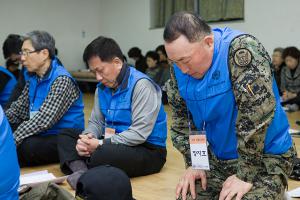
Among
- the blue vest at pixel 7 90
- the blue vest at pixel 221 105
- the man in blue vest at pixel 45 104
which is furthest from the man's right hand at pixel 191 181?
the blue vest at pixel 7 90

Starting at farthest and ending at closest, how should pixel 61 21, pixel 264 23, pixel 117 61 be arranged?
pixel 61 21 → pixel 264 23 → pixel 117 61

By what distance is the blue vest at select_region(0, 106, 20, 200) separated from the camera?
1.36 meters

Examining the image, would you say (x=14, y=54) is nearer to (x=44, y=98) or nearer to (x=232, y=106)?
(x=44, y=98)

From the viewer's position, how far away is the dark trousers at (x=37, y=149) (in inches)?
127

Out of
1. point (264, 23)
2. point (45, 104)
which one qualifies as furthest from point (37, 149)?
Result: point (264, 23)

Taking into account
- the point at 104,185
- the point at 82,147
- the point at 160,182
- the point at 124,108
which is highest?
the point at 124,108

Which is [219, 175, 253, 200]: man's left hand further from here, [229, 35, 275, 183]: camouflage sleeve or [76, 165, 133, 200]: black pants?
[76, 165, 133, 200]: black pants

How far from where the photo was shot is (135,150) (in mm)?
2846

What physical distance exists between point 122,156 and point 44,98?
811 mm

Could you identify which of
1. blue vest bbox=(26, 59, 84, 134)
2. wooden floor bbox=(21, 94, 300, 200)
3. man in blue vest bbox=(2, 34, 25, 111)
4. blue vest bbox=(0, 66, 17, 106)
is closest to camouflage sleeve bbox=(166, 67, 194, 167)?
wooden floor bbox=(21, 94, 300, 200)

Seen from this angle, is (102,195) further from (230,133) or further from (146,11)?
(146,11)

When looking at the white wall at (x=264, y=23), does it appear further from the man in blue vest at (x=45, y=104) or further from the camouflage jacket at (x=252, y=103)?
the camouflage jacket at (x=252, y=103)

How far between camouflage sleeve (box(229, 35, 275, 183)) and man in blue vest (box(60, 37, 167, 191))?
118cm

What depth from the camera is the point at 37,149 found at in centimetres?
325
